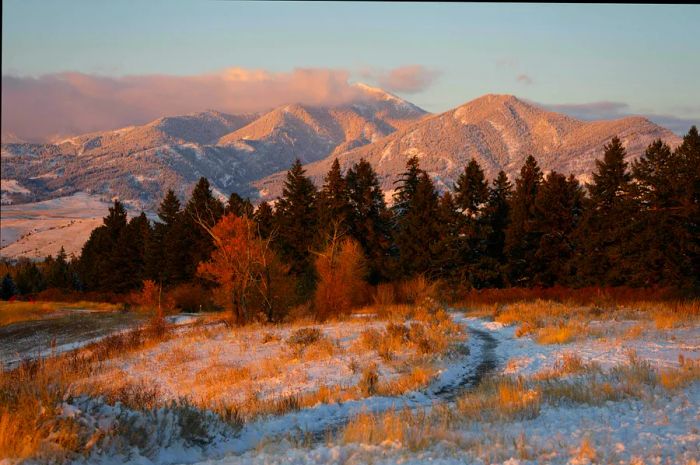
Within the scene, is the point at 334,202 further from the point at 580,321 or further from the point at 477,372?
the point at 477,372

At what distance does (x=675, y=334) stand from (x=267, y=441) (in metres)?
14.1

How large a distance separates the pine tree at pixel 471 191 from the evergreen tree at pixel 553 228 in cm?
473

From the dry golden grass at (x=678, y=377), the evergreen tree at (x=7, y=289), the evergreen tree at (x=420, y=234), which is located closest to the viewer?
the dry golden grass at (x=678, y=377)

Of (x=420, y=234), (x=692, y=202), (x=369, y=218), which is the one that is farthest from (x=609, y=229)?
(x=369, y=218)

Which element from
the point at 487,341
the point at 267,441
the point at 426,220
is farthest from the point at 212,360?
the point at 426,220

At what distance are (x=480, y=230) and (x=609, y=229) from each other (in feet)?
33.6

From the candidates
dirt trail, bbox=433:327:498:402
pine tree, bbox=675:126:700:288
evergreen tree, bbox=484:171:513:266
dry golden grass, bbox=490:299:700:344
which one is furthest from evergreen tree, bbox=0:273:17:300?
pine tree, bbox=675:126:700:288

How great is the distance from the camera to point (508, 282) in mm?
48281

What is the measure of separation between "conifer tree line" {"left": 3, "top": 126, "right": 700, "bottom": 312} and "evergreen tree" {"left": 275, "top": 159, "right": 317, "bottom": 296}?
4.6 inches

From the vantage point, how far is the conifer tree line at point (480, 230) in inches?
1490

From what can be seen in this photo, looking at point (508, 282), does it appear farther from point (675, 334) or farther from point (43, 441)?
point (43, 441)

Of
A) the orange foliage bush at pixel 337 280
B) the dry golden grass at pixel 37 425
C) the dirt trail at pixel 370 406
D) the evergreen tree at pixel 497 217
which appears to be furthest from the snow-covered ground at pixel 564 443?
the evergreen tree at pixel 497 217

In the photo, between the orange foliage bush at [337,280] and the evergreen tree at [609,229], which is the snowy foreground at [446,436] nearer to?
the orange foliage bush at [337,280]

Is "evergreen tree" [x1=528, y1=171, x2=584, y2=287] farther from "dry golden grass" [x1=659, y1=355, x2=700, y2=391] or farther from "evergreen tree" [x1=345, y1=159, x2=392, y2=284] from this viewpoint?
"dry golden grass" [x1=659, y1=355, x2=700, y2=391]
